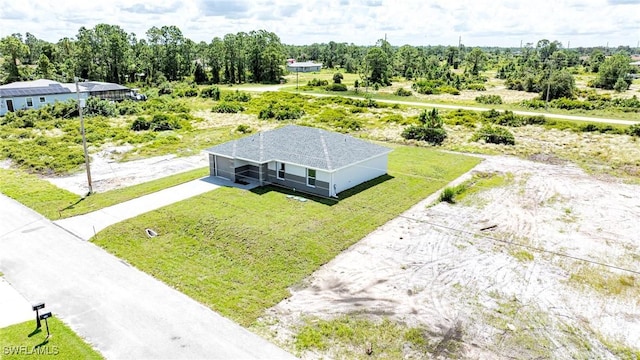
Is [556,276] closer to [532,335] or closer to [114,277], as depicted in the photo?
[532,335]

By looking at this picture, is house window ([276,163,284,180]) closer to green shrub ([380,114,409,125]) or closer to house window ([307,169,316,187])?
house window ([307,169,316,187])

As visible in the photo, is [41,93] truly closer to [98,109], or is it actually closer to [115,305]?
[98,109]

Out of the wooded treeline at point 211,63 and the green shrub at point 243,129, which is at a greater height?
the wooded treeline at point 211,63

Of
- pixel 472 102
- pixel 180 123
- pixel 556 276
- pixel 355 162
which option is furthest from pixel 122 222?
pixel 472 102

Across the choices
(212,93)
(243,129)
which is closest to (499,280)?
(243,129)

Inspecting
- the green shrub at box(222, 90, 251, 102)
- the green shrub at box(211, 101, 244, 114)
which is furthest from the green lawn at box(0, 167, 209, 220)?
the green shrub at box(222, 90, 251, 102)

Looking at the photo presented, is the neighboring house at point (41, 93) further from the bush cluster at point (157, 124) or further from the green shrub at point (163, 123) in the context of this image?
the green shrub at point (163, 123)

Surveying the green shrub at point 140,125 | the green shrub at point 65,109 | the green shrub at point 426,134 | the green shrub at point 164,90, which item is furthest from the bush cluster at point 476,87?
the green shrub at point 65,109
